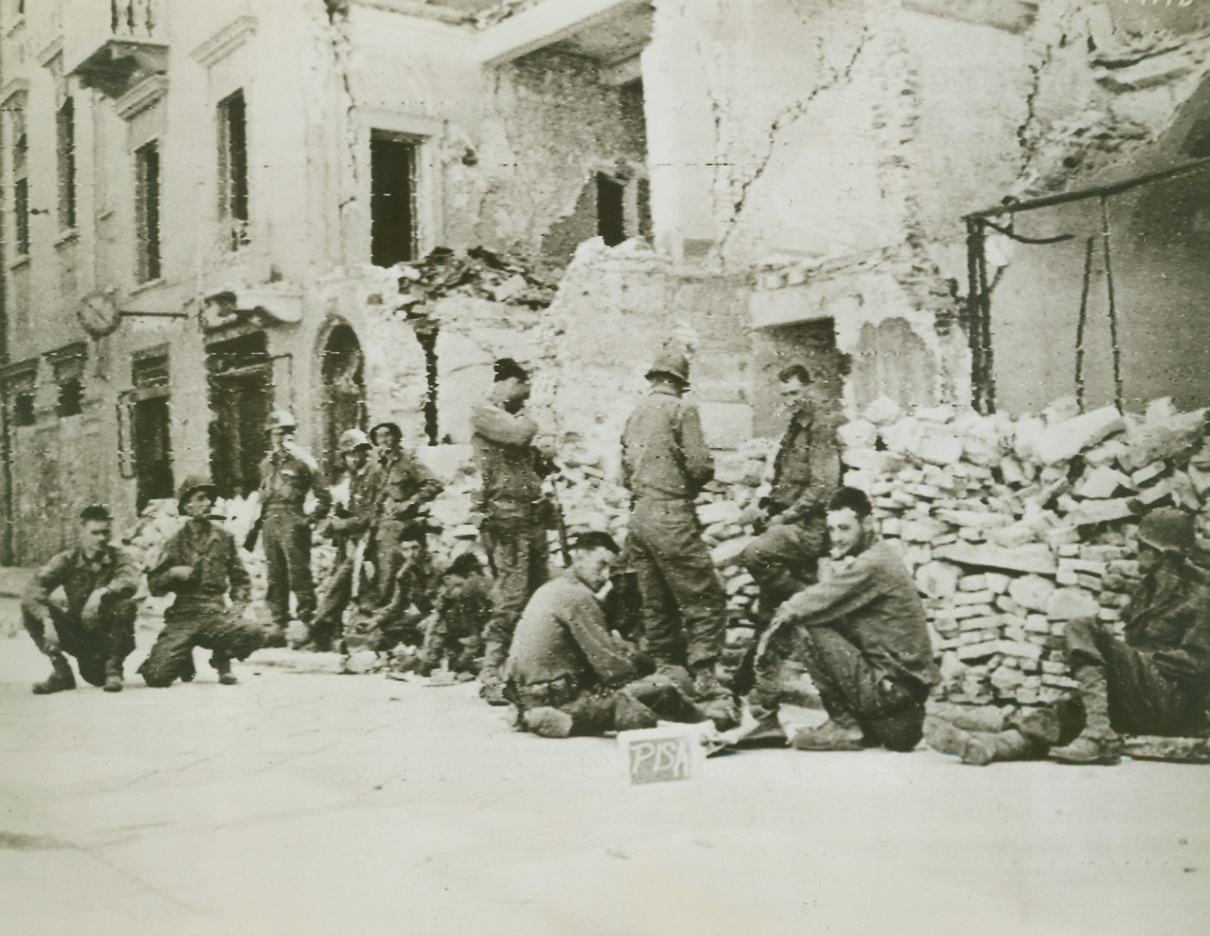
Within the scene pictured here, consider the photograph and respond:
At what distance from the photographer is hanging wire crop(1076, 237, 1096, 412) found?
3.69m

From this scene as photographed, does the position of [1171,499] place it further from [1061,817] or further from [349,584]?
[349,584]

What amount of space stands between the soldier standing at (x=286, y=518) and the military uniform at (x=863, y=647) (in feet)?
6.09

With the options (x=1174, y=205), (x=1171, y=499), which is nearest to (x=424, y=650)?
(x=1171, y=499)

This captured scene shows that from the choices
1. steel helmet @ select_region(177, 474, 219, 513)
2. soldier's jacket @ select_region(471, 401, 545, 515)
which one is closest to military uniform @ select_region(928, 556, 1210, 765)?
soldier's jacket @ select_region(471, 401, 545, 515)

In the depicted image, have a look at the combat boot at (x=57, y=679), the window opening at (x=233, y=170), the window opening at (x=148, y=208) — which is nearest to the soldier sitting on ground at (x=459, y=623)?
the combat boot at (x=57, y=679)

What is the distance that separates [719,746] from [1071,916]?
119 centimetres

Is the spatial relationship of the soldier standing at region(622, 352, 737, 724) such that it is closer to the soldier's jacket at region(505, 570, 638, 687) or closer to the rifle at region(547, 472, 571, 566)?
the soldier's jacket at region(505, 570, 638, 687)

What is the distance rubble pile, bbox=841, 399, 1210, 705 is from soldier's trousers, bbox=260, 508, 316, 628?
7.72ft

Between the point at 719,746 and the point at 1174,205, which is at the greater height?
the point at 1174,205

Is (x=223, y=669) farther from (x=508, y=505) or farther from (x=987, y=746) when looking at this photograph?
(x=987, y=746)

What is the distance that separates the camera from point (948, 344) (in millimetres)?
3764

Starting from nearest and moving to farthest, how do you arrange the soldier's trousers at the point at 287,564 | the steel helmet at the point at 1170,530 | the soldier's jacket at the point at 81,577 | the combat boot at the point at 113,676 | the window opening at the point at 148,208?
the steel helmet at the point at 1170,530 → the combat boot at the point at 113,676 → the soldier's jacket at the point at 81,577 → the soldier's trousers at the point at 287,564 → the window opening at the point at 148,208

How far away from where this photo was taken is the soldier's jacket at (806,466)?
391 cm

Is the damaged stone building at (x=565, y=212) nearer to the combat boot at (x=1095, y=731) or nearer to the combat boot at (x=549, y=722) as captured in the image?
the combat boot at (x=1095, y=731)
